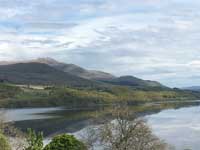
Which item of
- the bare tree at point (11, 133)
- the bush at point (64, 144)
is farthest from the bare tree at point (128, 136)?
the bare tree at point (11, 133)

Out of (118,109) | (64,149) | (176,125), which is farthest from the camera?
(176,125)

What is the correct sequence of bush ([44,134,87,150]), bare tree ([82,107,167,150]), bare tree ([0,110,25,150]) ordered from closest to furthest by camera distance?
1. bush ([44,134,87,150])
2. bare tree ([82,107,167,150])
3. bare tree ([0,110,25,150])

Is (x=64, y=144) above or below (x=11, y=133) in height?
above

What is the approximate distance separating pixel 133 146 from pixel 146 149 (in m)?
1.78

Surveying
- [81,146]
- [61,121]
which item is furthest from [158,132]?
[81,146]

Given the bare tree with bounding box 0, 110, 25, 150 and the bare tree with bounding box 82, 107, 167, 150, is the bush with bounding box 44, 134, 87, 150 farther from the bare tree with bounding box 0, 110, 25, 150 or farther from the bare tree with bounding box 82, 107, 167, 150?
the bare tree with bounding box 0, 110, 25, 150

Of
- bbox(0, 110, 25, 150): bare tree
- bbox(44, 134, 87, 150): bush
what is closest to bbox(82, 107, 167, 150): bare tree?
bbox(44, 134, 87, 150): bush

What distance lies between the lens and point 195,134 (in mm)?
118188

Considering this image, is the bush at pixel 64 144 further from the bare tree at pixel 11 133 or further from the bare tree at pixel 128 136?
the bare tree at pixel 11 133

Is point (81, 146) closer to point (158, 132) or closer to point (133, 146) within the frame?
point (133, 146)

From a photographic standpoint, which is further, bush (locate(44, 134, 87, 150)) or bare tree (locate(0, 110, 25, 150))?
bare tree (locate(0, 110, 25, 150))

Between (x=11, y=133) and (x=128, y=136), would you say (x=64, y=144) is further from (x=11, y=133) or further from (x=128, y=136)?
(x=11, y=133)

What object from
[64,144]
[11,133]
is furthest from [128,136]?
[11,133]

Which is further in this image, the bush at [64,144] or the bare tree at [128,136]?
the bare tree at [128,136]
